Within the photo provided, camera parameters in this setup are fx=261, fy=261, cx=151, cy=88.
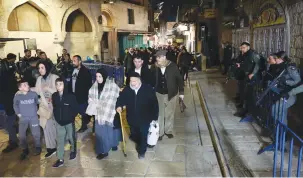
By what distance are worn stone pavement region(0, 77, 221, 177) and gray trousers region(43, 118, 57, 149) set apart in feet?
0.95

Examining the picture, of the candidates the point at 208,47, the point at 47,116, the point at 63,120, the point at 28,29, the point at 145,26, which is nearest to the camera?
the point at 63,120

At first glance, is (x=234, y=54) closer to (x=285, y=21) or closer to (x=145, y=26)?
(x=285, y=21)

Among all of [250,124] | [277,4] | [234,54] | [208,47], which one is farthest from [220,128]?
[208,47]

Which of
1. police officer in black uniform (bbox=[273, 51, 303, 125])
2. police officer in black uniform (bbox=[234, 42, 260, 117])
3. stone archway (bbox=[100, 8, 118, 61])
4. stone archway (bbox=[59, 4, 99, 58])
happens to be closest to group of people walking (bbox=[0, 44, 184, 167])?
police officer in black uniform (bbox=[273, 51, 303, 125])

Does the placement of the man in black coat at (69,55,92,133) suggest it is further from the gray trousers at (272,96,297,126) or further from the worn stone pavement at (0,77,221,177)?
the gray trousers at (272,96,297,126)

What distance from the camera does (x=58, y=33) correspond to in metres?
14.5

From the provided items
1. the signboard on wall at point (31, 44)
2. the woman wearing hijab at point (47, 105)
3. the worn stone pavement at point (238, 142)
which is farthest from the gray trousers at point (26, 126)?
the signboard on wall at point (31, 44)

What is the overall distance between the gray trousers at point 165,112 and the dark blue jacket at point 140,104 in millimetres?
927

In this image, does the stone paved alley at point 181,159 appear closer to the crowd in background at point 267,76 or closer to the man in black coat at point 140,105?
the man in black coat at point 140,105

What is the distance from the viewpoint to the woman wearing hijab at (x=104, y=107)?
517 centimetres

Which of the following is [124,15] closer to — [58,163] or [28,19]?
[28,19]

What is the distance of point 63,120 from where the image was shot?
5.02 meters

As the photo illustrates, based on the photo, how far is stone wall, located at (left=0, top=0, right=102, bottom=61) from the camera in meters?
11.9

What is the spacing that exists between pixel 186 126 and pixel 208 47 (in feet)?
53.0
